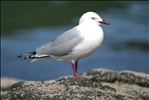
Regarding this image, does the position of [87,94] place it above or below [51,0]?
below

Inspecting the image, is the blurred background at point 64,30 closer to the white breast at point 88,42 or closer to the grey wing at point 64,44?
the grey wing at point 64,44

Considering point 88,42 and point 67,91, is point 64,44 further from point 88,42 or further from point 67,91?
point 67,91

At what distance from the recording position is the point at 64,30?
14523mm

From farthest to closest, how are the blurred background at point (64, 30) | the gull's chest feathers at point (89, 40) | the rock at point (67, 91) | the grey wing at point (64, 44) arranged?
1. the blurred background at point (64, 30)
2. the grey wing at point (64, 44)
3. the gull's chest feathers at point (89, 40)
4. the rock at point (67, 91)

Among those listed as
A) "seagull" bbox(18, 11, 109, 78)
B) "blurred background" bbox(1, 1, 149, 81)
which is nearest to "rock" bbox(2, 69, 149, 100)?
"seagull" bbox(18, 11, 109, 78)

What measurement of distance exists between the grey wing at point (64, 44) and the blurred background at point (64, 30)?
17.5ft

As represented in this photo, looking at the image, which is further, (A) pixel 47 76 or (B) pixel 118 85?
(A) pixel 47 76

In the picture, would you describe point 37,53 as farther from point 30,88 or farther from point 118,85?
point 118,85

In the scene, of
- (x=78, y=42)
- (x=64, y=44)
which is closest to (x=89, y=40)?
(x=78, y=42)

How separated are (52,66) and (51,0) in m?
7.26

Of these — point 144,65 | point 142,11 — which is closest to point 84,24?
point 144,65

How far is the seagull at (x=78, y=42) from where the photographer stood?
18.4ft

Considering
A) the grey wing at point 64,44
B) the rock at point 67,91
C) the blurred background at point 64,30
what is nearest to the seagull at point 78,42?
the grey wing at point 64,44

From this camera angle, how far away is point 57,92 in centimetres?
519
